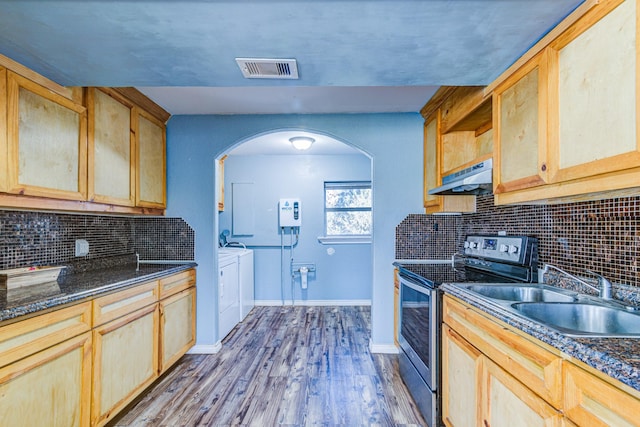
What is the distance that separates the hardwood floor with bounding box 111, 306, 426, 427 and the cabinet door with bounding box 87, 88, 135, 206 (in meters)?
1.47

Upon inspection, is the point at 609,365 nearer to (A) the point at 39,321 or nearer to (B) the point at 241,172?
(A) the point at 39,321

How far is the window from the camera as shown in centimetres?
471

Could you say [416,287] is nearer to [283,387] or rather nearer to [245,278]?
[283,387]

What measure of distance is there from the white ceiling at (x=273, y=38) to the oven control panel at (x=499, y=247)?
1.01m

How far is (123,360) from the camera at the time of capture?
1960 mm

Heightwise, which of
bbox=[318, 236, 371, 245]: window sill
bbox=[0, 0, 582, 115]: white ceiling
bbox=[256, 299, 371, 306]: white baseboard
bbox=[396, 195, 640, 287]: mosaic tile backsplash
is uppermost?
bbox=[0, 0, 582, 115]: white ceiling

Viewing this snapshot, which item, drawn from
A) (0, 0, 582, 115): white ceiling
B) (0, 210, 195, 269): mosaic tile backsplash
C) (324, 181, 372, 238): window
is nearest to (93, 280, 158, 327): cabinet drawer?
(0, 210, 195, 269): mosaic tile backsplash

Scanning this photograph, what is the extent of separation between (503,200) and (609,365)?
3.54 ft

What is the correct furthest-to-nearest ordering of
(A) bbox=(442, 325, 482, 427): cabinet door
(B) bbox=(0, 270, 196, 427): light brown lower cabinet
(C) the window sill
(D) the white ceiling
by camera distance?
(C) the window sill
(A) bbox=(442, 325, 482, 427): cabinet door
(B) bbox=(0, 270, 196, 427): light brown lower cabinet
(D) the white ceiling

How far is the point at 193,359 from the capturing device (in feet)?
9.27

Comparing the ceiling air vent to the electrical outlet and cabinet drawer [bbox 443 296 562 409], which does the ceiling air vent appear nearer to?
cabinet drawer [bbox 443 296 562 409]

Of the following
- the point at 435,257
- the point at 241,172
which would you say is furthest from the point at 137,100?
the point at 435,257

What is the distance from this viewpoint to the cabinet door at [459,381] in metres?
1.46

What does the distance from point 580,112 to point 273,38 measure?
1.29 metres
